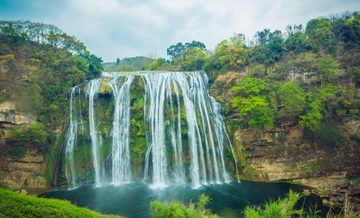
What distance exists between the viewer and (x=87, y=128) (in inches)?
794

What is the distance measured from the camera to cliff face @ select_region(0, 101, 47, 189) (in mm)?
17438

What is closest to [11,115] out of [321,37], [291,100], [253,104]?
[253,104]

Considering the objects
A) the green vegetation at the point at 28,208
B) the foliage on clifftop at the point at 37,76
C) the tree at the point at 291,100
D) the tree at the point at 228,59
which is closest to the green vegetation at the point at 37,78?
the foliage on clifftop at the point at 37,76

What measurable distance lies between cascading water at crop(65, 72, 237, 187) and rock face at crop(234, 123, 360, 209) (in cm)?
170

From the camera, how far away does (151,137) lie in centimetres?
1991

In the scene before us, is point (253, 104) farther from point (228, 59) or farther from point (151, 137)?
point (151, 137)

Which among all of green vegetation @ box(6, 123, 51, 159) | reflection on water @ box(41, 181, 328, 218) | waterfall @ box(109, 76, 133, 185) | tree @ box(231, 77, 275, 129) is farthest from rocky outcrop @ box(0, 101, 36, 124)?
tree @ box(231, 77, 275, 129)

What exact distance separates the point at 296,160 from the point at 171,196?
980 cm

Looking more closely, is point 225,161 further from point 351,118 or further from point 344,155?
point 351,118

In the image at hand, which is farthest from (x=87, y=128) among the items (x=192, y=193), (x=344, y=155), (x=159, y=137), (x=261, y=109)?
(x=344, y=155)

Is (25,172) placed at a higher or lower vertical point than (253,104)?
Answer: lower

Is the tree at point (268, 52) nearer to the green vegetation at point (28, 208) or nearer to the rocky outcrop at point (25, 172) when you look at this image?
the rocky outcrop at point (25, 172)

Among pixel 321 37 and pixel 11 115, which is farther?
pixel 321 37

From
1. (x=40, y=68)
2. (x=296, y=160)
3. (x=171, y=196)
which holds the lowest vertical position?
(x=171, y=196)
